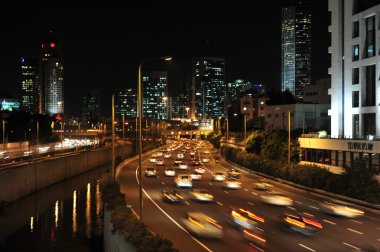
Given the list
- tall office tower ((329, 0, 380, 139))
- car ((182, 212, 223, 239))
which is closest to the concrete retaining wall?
car ((182, 212, 223, 239))

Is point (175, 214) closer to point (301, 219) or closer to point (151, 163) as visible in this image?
point (301, 219)

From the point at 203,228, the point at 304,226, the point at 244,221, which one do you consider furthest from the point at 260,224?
the point at 203,228

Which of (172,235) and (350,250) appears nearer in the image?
(350,250)

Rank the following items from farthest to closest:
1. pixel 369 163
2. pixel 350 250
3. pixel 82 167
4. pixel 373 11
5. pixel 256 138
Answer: pixel 82 167 → pixel 256 138 → pixel 373 11 → pixel 369 163 → pixel 350 250

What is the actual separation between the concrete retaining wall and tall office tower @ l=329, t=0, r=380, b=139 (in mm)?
40720

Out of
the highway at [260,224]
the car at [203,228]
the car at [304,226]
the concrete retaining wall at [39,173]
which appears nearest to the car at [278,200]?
the highway at [260,224]

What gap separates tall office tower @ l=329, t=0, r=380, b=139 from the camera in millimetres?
61406

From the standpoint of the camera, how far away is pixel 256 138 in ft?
296

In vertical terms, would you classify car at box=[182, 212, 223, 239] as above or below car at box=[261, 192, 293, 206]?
above

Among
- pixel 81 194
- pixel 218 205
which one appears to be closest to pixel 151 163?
pixel 81 194

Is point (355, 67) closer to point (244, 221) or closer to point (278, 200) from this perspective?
point (278, 200)

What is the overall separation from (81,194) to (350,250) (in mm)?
54407

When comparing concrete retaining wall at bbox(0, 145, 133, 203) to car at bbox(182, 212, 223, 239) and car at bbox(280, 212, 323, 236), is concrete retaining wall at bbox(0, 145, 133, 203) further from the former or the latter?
car at bbox(280, 212, 323, 236)

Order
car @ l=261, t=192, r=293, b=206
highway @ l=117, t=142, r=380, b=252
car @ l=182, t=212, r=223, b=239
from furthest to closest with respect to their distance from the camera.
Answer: car @ l=261, t=192, r=293, b=206
car @ l=182, t=212, r=223, b=239
highway @ l=117, t=142, r=380, b=252
